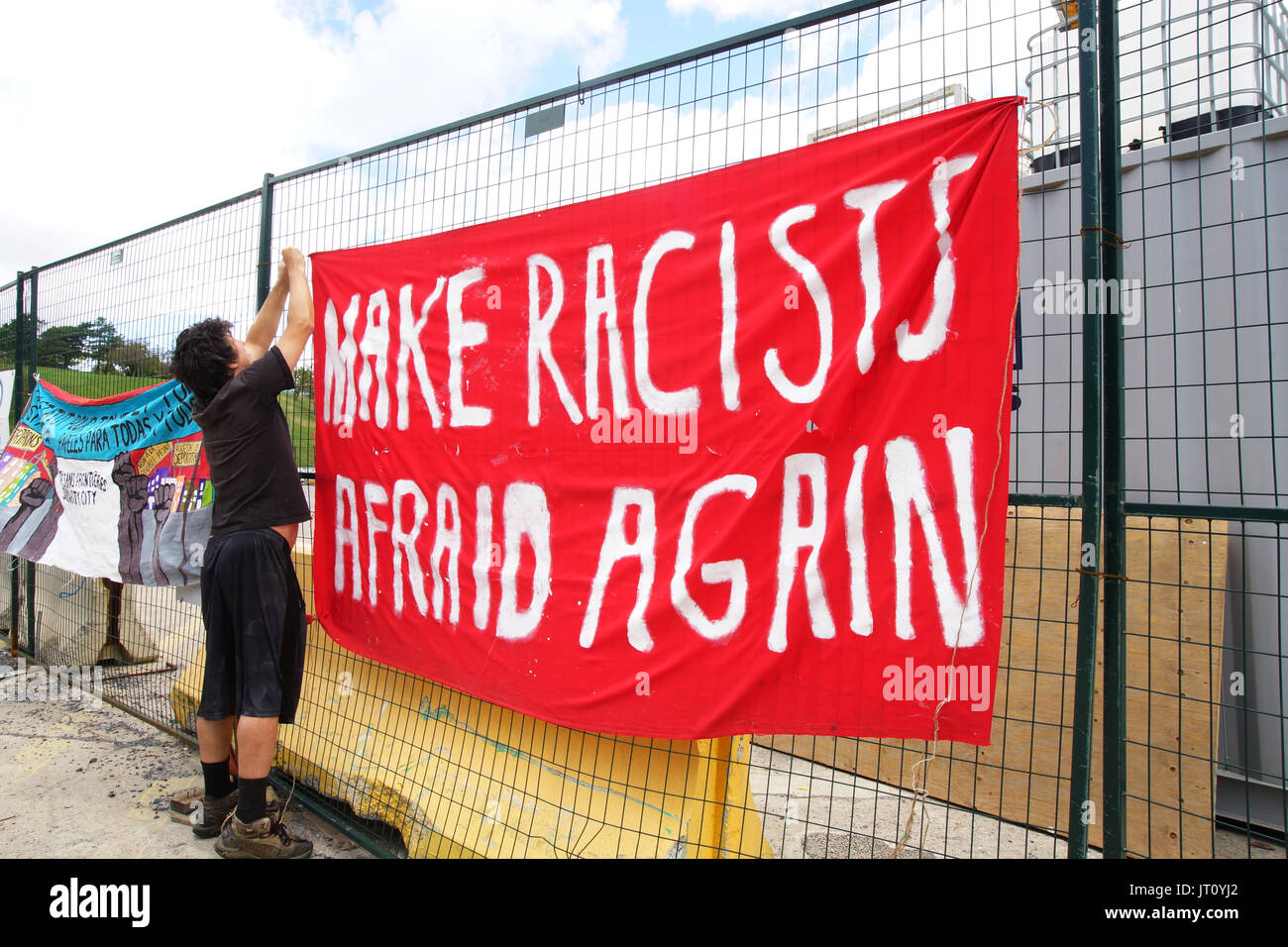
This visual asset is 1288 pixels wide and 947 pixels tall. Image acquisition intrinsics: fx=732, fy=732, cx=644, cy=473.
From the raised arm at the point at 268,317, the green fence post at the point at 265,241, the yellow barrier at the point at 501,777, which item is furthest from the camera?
the green fence post at the point at 265,241

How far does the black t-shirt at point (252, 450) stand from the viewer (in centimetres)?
299

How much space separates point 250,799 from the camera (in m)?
2.85

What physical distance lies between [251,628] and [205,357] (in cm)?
114

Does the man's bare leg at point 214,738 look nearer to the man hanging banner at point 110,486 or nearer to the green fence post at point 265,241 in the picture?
the man hanging banner at point 110,486

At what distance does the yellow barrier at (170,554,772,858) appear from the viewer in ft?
7.98

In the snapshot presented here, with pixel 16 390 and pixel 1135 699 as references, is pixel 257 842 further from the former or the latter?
pixel 16 390

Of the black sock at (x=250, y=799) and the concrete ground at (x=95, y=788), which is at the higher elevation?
the black sock at (x=250, y=799)

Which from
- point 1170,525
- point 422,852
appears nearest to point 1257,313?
point 1170,525

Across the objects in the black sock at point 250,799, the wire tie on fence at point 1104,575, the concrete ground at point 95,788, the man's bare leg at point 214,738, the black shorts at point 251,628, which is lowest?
the concrete ground at point 95,788

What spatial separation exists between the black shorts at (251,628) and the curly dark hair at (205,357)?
0.66m

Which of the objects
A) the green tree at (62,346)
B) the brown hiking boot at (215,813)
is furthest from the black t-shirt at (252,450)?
the green tree at (62,346)

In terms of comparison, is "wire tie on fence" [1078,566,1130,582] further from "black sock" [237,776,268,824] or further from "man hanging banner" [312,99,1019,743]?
"black sock" [237,776,268,824]

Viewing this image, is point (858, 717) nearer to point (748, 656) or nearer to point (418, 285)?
point (748, 656)

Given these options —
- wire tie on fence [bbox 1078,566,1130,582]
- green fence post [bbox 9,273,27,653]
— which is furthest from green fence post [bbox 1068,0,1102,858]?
green fence post [bbox 9,273,27,653]
